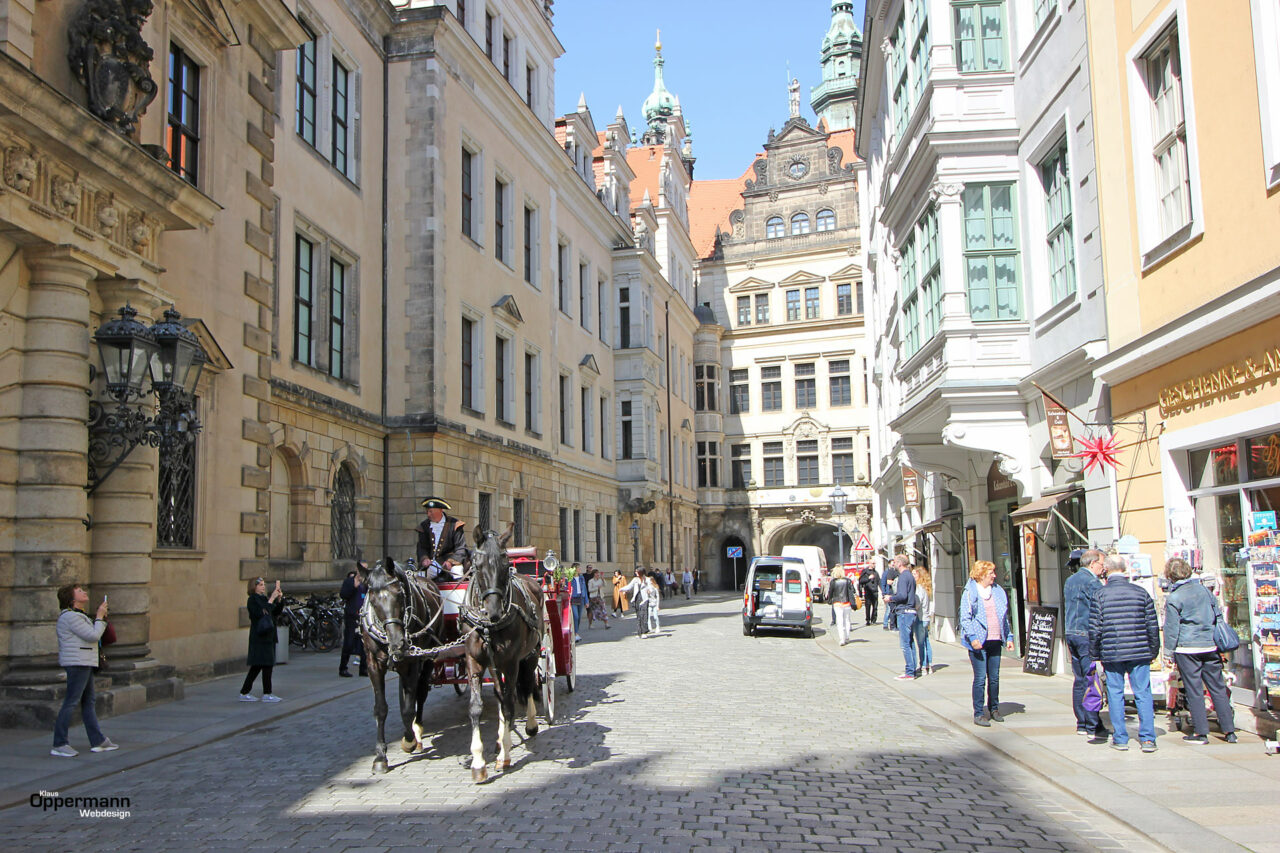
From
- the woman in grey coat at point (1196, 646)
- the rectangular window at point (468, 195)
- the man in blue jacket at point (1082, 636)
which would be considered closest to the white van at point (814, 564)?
the rectangular window at point (468, 195)

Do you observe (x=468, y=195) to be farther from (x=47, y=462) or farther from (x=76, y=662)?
(x=76, y=662)

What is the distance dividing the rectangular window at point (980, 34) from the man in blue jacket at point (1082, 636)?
9370 millimetres

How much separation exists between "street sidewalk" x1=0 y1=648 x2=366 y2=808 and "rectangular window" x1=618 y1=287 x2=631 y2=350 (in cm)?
3223

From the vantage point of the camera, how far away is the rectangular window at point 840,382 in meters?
61.8

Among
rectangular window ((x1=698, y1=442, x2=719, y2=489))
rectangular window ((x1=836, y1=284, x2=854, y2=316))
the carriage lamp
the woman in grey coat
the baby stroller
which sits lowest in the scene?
the baby stroller

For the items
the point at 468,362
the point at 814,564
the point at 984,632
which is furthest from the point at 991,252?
the point at 814,564

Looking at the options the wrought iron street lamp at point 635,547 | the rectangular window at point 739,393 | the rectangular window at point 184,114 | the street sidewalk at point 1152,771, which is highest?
the rectangular window at point 739,393

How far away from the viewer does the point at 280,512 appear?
21328 millimetres

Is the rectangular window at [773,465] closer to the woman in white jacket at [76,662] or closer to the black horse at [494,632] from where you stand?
the woman in white jacket at [76,662]

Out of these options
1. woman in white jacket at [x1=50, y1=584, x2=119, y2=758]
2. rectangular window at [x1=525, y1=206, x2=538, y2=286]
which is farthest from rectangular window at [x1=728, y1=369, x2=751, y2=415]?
woman in white jacket at [x1=50, y1=584, x2=119, y2=758]

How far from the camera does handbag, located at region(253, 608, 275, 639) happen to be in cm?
1336

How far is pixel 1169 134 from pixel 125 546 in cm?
1301

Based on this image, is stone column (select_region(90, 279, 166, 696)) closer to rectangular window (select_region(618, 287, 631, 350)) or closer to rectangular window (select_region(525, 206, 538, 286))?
rectangular window (select_region(525, 206, 538, 286))

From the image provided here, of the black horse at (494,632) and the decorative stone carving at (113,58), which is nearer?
the black horse at (494,632)
